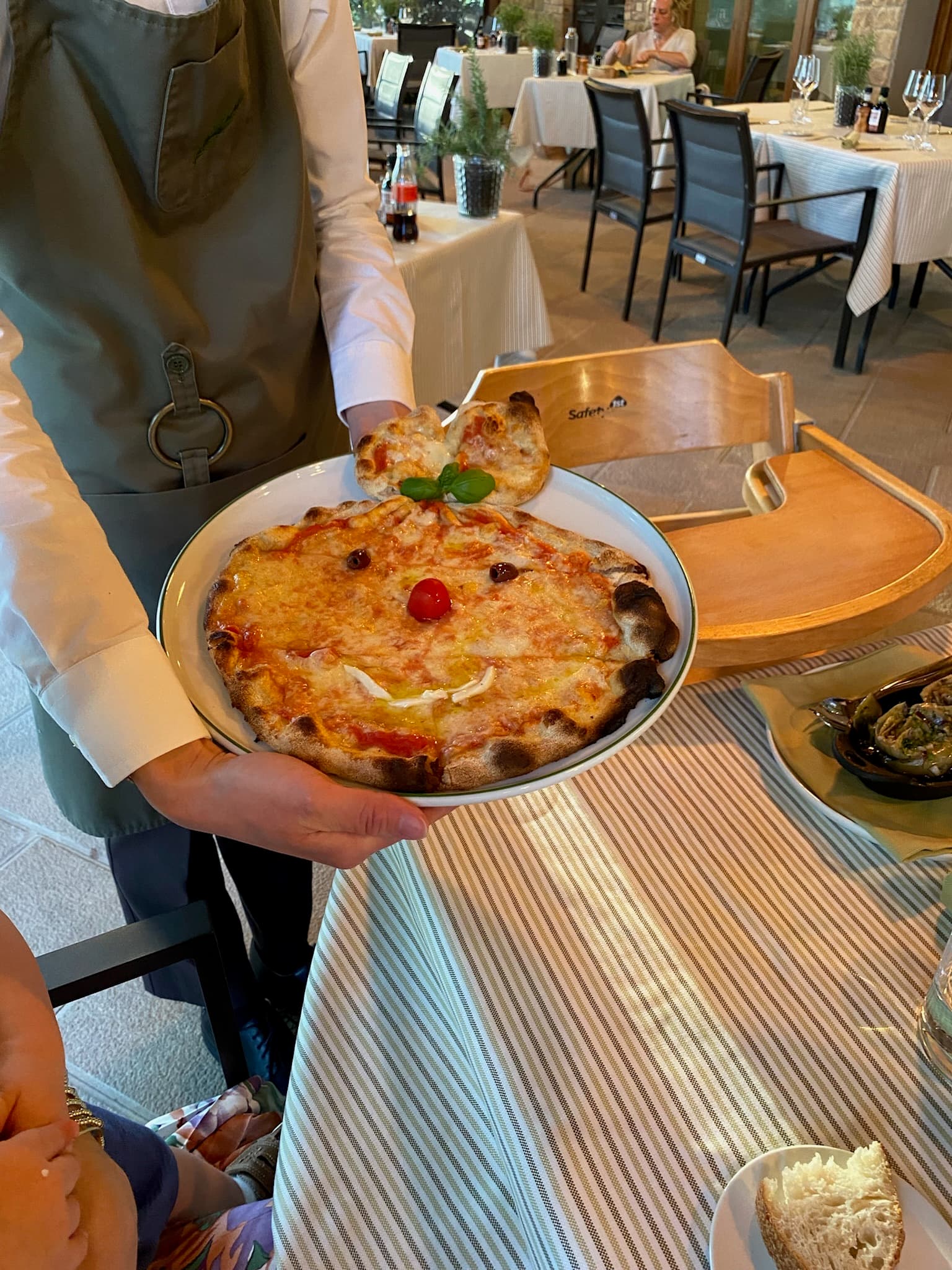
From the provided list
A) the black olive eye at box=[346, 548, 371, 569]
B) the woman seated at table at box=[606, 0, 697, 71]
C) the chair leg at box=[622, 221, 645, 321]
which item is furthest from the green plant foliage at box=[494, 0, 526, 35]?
the black olive eye at box=[346, 548, 371, 569]

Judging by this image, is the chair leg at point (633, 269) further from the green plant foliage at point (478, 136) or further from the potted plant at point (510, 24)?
the potted plant at point (510, 24)

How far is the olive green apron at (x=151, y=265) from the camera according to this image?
2.88 ft

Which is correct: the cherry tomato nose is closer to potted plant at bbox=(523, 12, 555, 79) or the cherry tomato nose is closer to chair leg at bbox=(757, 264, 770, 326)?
chair leg at bbox=(757, 264, 770, 326)

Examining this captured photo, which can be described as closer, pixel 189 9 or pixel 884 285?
pixel 189 9

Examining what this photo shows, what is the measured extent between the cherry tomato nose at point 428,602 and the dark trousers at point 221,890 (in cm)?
52

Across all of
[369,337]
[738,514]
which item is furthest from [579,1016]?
[738,514]

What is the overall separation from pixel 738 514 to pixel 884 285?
310 cm

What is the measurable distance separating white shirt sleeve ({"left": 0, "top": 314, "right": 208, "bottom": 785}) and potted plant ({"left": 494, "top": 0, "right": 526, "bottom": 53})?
898 centimetres

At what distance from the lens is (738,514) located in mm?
1708

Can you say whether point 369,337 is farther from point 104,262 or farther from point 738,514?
point 738,514

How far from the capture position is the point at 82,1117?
78cm

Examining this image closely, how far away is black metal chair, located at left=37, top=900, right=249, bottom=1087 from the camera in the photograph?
2.96ft

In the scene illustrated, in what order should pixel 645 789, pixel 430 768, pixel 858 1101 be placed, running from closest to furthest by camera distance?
1. pixel 858 1101
2. pixel 430 768
3. pixel 645 789

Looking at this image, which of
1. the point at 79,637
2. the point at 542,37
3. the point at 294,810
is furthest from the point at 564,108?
the point at 294,810
